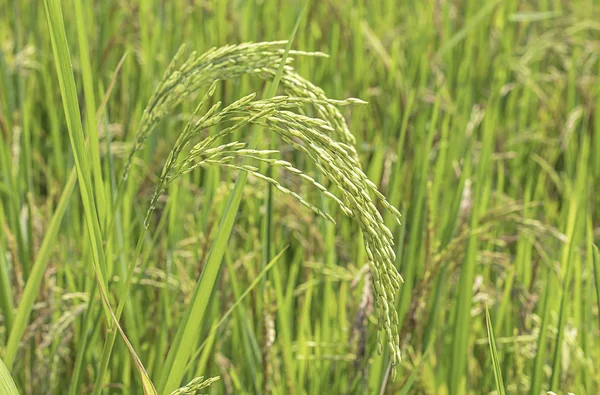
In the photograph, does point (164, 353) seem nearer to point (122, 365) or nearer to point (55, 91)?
point (122, 365)

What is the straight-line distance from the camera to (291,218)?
1790 mm

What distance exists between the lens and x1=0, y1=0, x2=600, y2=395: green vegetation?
34.9 inches

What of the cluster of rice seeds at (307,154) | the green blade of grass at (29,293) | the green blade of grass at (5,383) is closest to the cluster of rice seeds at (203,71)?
the cluster of rice seeds at (307,154)

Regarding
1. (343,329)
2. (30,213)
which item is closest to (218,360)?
(343,329)

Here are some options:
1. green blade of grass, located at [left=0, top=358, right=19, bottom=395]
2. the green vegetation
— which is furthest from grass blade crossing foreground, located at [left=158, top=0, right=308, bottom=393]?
green blade of grass, located at [left=0, top=358, right=19, bottom=395]

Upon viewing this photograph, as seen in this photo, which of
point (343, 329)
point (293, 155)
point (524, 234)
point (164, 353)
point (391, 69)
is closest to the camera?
point (164, 353)

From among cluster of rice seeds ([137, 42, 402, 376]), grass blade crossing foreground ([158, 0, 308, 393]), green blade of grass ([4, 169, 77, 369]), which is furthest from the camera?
green blade of grass ([4, 169, 77, 369])

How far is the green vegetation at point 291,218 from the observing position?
89cm

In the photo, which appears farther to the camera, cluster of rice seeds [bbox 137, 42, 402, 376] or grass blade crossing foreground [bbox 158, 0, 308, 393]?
grass blade crossing foreground [bbox 158, 0, 308, 393]

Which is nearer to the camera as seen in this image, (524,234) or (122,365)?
(122,365)

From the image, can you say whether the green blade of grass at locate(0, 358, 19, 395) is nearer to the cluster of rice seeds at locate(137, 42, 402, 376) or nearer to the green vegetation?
the green vegetation

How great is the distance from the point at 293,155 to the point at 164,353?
3.31ft

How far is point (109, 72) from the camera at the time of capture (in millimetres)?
2514

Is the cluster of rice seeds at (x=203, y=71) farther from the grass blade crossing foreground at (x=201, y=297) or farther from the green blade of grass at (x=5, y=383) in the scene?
the green blade of grass at (x=5, y=383)
